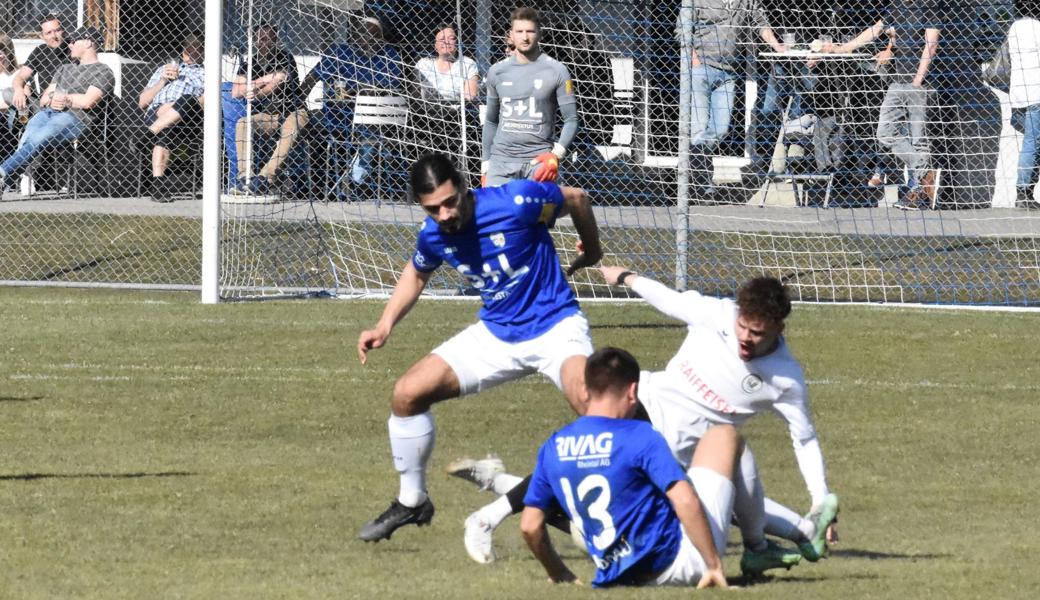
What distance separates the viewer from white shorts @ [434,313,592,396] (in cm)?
772

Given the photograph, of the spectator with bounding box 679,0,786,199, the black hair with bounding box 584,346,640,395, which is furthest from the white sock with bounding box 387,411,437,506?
the spectator with bounding box 679,0,786,199

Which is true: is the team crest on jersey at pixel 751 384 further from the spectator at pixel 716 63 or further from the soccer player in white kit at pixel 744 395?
the spectator at pixel 716 63

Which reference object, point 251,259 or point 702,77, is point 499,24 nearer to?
point 702,77

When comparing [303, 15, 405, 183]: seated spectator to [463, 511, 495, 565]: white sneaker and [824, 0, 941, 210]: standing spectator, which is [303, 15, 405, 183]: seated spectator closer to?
[824, 0, 941, 210]: standing spectator

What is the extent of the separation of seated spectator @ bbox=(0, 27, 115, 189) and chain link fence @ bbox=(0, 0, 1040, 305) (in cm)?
142

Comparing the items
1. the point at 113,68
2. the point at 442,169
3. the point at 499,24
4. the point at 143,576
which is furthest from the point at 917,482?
the point at 113,68

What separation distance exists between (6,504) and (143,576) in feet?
5.50

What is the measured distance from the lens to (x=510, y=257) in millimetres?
7781

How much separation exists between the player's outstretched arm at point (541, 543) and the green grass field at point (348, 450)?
0.09m

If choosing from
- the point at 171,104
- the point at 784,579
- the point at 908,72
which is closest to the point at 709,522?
the point at 784,579

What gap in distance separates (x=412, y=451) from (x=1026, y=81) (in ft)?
36.7

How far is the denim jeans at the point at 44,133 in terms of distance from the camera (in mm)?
19734

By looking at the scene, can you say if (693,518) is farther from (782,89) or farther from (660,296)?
(782,89)

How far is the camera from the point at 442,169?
7410mm
